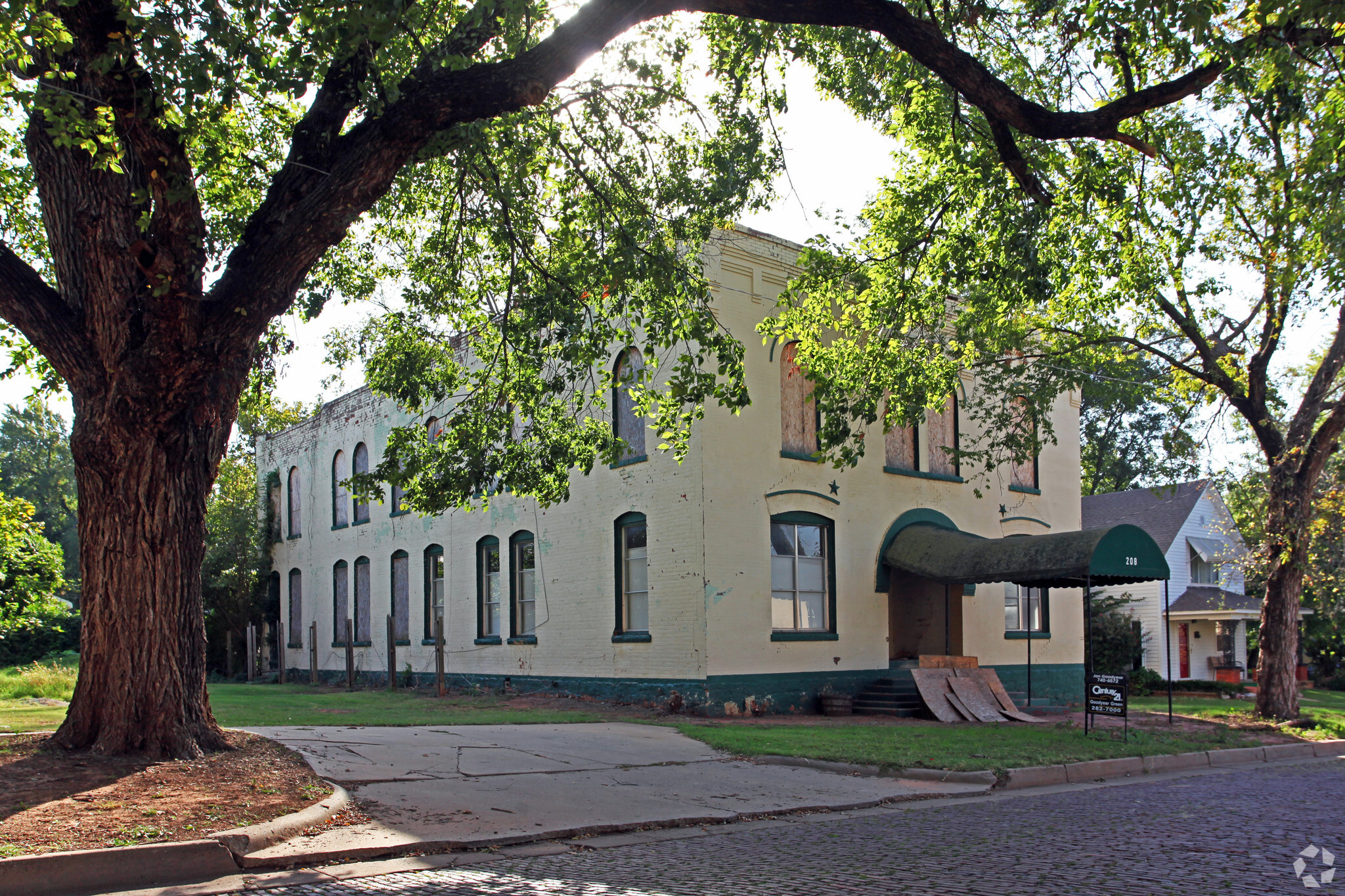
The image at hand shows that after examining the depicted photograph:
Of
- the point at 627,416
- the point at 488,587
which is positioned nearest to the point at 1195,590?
the point at 488,587

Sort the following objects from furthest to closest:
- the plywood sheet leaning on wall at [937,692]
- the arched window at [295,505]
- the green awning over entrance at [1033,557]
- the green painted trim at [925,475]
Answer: the arched window at [295,505]
the green painted trim at [925,475]
the plywood sheet leaning on wall at [937,692]
the green awning over entrance at [1033,557]

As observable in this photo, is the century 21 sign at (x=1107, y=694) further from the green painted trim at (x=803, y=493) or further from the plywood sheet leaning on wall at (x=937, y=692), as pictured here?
the green painted trim at (x=803, y=493)

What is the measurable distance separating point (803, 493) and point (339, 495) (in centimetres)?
1534

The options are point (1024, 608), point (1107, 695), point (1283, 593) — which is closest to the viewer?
point (1107, 695)

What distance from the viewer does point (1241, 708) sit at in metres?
21.8

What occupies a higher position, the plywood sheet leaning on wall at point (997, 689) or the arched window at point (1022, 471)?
the arched window at point (1022, 471)

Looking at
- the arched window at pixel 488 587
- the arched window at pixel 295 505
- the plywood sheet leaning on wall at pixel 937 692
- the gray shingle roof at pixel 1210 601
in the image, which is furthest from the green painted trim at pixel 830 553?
the gray shingle roof at pixel 1210 601

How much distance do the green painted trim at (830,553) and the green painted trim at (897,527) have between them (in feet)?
3.72

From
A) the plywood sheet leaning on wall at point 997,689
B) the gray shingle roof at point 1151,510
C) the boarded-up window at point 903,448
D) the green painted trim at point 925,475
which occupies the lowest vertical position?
the plywood sheet leaning on wall at point 997,689

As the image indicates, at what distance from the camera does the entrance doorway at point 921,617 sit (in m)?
21.5

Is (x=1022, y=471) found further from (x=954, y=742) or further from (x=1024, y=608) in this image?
(x=954, y=742)

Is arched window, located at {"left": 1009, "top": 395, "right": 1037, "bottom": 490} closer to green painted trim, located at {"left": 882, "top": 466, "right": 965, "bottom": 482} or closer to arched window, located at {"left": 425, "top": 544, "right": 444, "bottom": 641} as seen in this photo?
green painted trim, located at {"left": 882, "top": 466, "right": 965, "bottom": 482}

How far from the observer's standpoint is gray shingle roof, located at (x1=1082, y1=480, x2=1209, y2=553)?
1518 inches

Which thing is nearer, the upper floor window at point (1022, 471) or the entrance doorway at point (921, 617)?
the entrance doorway at point (921, 617)
